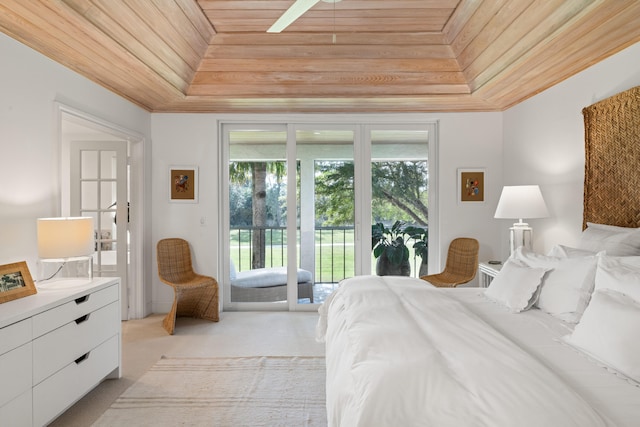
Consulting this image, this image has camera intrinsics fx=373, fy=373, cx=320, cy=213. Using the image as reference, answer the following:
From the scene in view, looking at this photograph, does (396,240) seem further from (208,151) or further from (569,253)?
(208,151)

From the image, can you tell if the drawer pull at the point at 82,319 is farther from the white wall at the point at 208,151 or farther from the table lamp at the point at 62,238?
the white wall at the point at 208,151

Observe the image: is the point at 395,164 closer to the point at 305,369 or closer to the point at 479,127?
the point at 479,127

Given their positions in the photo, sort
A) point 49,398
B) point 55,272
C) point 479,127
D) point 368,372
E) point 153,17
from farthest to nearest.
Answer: point 479,127 → point 55,272 → point 153,17 → point 49,398 → point 368,372

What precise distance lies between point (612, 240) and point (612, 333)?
1.04m

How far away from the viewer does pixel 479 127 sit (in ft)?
14.3

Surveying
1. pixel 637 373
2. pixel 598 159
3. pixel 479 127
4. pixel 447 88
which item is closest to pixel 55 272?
pixel 637 373

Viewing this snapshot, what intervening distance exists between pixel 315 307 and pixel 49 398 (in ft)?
9.27

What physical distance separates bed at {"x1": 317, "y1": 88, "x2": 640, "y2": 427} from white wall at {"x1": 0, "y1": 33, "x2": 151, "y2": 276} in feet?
6.89

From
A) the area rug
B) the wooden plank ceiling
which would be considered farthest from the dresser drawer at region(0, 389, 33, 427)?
the wooden plank ceiling

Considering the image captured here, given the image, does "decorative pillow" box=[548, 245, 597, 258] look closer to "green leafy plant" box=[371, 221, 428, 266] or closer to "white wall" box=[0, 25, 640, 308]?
"white wall" box=[0, 25, 640, 308]

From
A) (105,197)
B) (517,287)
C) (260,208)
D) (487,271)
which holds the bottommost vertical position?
(487,271)

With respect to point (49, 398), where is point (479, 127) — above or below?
above

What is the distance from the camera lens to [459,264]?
4.14 m

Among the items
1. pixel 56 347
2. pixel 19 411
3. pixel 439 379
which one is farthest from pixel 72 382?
pixel 439 379
